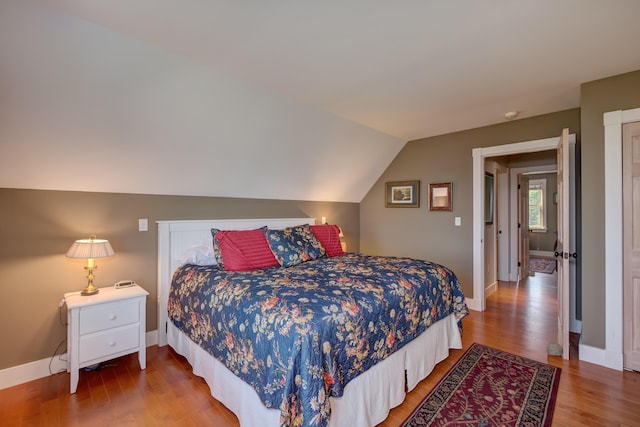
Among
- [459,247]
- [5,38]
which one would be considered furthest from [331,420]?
[459,247]

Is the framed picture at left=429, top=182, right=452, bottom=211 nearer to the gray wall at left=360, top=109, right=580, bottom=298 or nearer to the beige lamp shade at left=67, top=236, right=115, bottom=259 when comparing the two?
the gray wall at left=360, top=109, right=580, bottom=298

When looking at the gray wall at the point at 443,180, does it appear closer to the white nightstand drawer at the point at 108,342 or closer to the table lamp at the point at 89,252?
the white nightstand drawer at the point at 108,342

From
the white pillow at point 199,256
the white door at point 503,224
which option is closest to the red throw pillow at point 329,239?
the white pillow at point 199,256

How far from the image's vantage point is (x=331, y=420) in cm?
149

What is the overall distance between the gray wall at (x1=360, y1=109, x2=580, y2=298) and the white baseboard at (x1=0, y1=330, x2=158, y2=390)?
389cm

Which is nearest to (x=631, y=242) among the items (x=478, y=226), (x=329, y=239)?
(x=478, y=226)

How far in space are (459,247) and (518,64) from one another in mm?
2341

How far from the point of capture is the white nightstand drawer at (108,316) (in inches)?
82.2

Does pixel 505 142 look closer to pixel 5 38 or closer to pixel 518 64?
pixel 518 64

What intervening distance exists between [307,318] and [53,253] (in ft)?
7.13

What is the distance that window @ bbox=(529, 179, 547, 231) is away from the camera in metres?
8.17

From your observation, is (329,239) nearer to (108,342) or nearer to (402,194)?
(402,194)

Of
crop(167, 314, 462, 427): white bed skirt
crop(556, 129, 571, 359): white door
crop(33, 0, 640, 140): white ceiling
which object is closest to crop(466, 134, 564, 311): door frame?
crop(33, 0, 640, 140): white ceiling

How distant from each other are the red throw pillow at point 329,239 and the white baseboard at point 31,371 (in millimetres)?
2419
